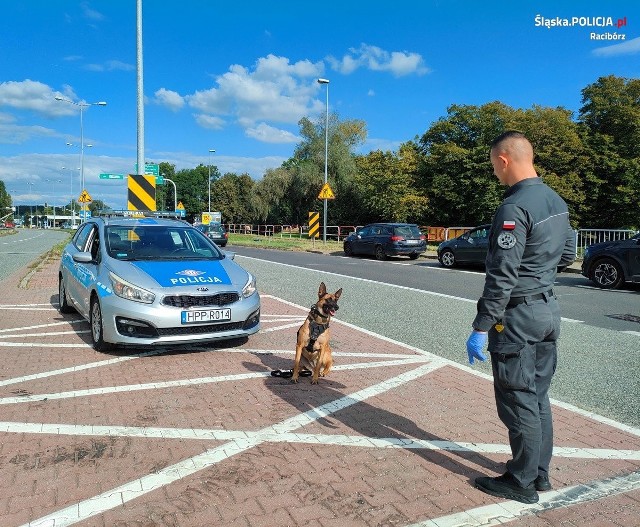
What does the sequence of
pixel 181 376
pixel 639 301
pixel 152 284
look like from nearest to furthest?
pixel 181 376
pixel 152 284
pixel 639 301

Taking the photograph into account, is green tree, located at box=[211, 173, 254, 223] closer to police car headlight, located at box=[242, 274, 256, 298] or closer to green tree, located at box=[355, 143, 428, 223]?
green tree, located at box=[355, 143, 428, 223]

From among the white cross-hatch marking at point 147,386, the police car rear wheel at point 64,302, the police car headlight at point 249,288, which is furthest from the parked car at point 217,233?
the white cross-hatch marking at point 147,386

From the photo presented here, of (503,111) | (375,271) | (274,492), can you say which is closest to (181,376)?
(274,492)

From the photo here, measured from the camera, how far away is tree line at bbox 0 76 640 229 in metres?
39.2

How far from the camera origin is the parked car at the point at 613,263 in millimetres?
12531

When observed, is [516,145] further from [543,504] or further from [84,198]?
[84,198]

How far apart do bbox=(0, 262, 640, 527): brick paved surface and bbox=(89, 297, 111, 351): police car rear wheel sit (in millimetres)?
156

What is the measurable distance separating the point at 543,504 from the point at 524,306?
1148mm

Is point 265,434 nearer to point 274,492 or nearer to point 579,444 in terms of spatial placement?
point 274,492

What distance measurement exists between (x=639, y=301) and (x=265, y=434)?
9.81 meters

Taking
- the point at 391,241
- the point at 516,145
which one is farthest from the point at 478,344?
the point at 391,241

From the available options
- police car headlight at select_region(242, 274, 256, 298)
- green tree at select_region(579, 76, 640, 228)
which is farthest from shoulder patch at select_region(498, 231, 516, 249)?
green tree at select_region(579, 76, 640, 228)

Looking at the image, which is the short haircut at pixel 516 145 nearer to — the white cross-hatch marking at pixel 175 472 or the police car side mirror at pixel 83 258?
the white cross-hatch marking at pixel 175 472

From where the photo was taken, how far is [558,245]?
2.98 m
